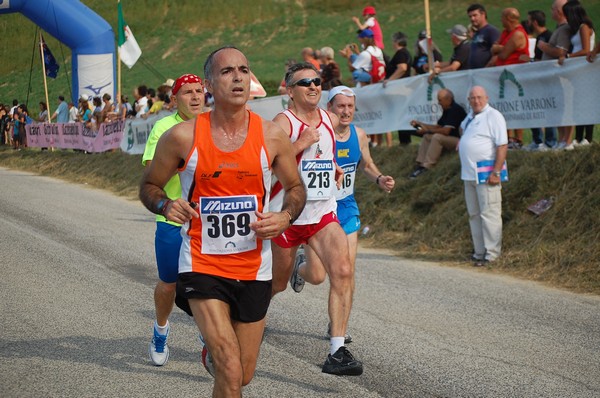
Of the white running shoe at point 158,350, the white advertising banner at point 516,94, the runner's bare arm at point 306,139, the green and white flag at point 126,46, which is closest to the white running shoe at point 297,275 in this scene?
the runner's bare arm at point 306,139

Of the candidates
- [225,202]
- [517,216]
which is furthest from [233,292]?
[517,216]

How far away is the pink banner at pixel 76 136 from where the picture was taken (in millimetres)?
28141

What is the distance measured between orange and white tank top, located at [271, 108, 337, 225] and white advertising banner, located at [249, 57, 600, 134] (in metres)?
5.73

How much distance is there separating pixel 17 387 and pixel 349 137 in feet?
11.7

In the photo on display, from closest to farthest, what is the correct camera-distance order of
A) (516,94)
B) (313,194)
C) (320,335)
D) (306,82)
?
(313,194)
(306,82)
(320,335)
(516,94)

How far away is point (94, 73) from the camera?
33344 mm

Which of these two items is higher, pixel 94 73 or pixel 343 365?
pixel 94 73

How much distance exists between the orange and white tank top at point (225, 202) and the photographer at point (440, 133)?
381 inches

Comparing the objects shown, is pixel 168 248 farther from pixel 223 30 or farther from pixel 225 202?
pixel 223 30

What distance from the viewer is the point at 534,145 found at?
14.1 m

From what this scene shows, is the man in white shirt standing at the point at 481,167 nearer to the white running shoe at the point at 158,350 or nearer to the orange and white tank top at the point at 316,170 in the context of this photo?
the orange and white tank top at the point at 316,170

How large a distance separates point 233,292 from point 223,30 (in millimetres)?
79306

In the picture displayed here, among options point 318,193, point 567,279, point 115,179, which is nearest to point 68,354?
point 318,193

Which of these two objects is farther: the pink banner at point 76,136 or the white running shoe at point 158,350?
the pink banner at point 76,136
